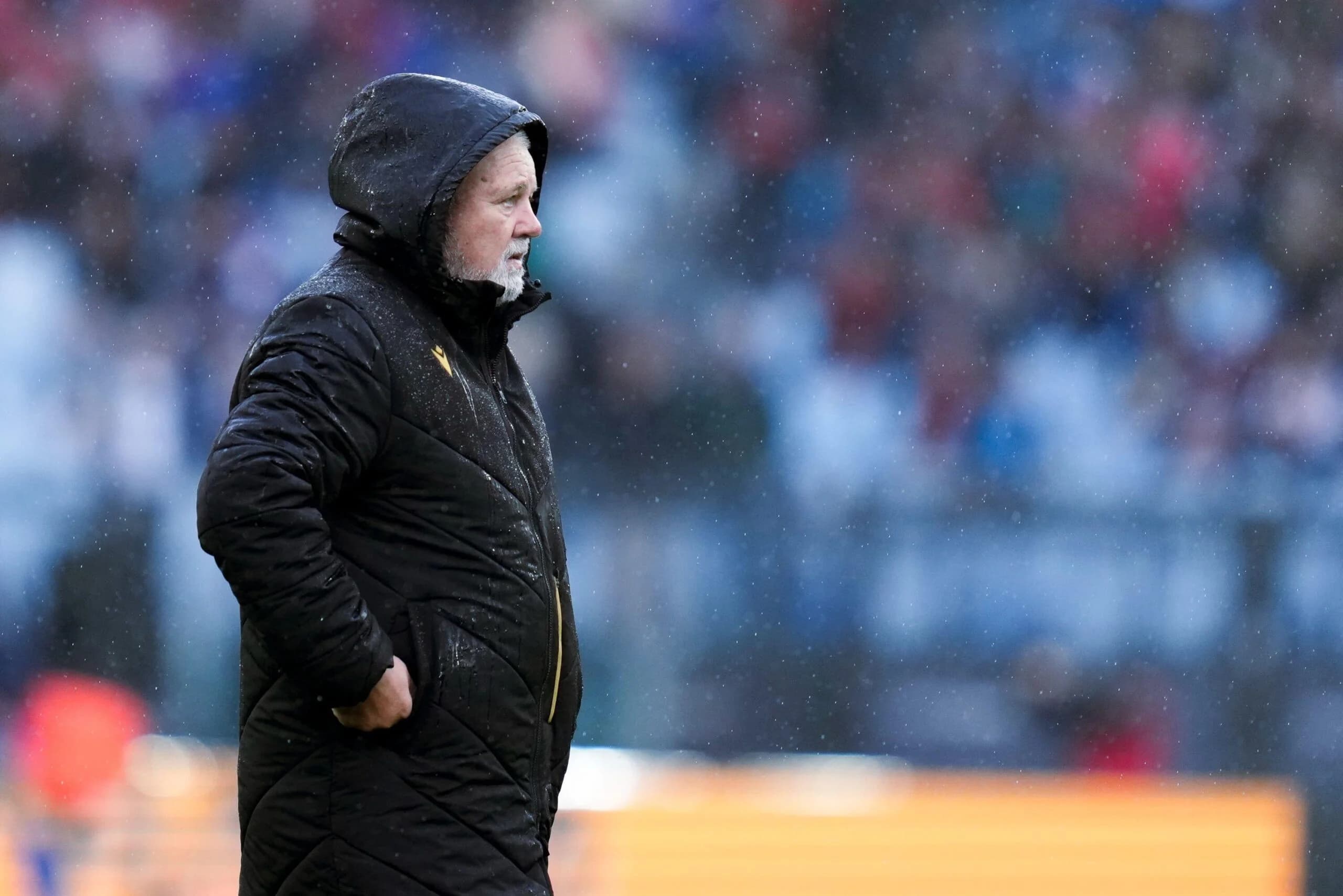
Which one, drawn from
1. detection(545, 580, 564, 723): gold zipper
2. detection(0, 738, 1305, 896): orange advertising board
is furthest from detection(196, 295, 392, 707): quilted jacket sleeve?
detection(0, 738, 1305, 896): orange advertising board

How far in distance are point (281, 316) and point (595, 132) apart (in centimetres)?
479

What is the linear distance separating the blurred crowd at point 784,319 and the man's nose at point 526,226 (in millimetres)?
3206

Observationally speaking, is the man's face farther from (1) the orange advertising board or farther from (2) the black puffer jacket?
(1) the orange advertising board

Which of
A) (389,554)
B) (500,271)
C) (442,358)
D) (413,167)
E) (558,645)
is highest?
(413,167)

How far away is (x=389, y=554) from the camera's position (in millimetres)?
2061

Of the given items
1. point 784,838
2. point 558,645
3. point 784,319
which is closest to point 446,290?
point 558,645

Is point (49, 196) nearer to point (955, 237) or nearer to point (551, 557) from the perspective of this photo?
point (955, 237)

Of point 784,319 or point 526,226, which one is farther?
point 784,319

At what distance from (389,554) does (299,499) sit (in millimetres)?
179

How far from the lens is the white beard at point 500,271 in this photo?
85.0 inches

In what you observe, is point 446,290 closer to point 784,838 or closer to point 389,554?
point 389,554

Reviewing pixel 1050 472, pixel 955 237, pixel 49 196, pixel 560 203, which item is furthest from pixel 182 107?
pixel 1050 472

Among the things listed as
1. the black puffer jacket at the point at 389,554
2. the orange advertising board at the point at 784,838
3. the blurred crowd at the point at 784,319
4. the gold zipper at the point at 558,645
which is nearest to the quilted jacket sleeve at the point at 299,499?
the black puffer jacket at the point at 389,554

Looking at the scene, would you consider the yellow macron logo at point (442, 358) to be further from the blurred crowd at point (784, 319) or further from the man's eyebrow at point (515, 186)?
the blurred crowd at point (784, 319)
